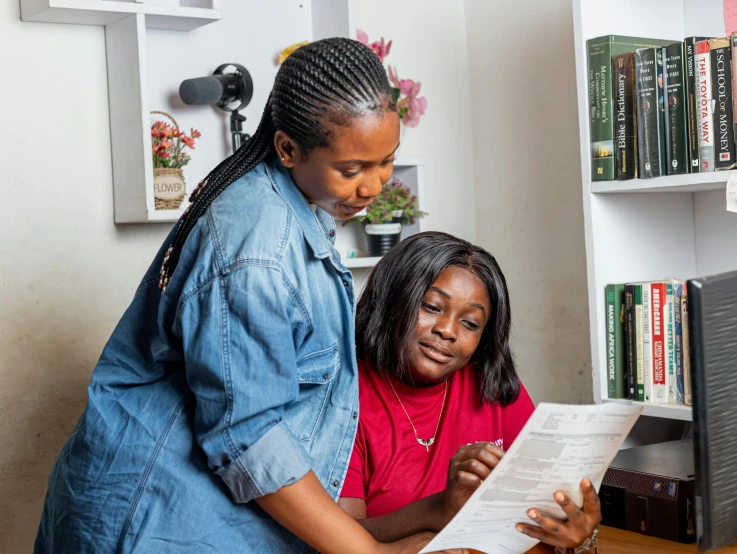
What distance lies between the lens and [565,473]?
109 centimetres

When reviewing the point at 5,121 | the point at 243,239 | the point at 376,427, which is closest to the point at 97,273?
the point at 5,121

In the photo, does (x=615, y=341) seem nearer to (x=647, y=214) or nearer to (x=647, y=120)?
(x=647, y=214)

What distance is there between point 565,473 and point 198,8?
136 centimetres

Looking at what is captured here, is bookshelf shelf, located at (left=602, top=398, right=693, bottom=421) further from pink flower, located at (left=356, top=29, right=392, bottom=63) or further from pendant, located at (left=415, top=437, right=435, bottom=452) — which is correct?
pink flower, located at (left=356, top=29, right=392, bottom=63)

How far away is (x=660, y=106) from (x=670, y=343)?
46 cm

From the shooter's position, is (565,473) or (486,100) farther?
(486,100)

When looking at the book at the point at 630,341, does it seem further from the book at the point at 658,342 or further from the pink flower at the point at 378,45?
the pink flower at the point at 378,45

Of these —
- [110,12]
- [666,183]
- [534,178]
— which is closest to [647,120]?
[666,183]

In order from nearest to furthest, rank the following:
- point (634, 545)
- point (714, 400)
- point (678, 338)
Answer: point (714, 400) → point (634, 545) → point (678, 338)

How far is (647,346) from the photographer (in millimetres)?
1746

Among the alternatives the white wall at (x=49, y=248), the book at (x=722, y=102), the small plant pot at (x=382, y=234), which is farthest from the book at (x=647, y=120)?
the white wall at (x=49, y=248)

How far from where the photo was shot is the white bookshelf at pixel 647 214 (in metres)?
1.76

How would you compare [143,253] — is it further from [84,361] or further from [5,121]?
[5,121]

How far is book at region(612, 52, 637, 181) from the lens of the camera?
171 cm
